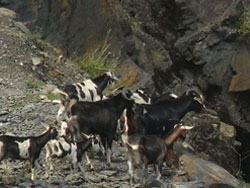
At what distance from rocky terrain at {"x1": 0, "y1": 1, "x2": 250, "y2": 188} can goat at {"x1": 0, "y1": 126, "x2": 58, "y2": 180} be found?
0.27 metres

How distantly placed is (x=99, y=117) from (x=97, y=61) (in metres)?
6.67

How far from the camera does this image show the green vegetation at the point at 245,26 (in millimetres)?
17812

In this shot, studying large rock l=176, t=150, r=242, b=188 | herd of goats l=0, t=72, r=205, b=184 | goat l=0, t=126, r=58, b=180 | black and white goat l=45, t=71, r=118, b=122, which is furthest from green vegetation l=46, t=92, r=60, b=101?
goat l=0, t=126, r=58, b=180

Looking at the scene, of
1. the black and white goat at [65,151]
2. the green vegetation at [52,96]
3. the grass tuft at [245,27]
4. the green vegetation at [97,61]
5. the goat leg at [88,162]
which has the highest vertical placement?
the grass tuft at [245,27]

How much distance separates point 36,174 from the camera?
29.7 feet

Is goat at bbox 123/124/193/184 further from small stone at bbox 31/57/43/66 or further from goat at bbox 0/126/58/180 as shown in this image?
small stone at bbox 31/57/43/66

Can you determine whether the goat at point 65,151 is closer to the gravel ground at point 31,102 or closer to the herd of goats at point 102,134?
the herd of goats at point 102,134

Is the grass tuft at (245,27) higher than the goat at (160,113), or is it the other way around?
the grass tuft at (245,27)

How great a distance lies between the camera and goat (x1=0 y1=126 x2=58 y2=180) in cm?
861

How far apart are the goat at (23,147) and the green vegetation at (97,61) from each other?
723cm

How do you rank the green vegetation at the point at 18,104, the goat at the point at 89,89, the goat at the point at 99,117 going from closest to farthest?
the goat at the point at 99,117 < the goat at the point at 89,89 < the green vegetation at the point at 18,104

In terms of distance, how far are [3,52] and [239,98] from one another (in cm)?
674

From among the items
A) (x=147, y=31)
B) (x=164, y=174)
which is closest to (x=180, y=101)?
(x=164, y=174)

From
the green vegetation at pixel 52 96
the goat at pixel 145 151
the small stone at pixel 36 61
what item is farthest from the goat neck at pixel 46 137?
the small stone at pixel 36 61
